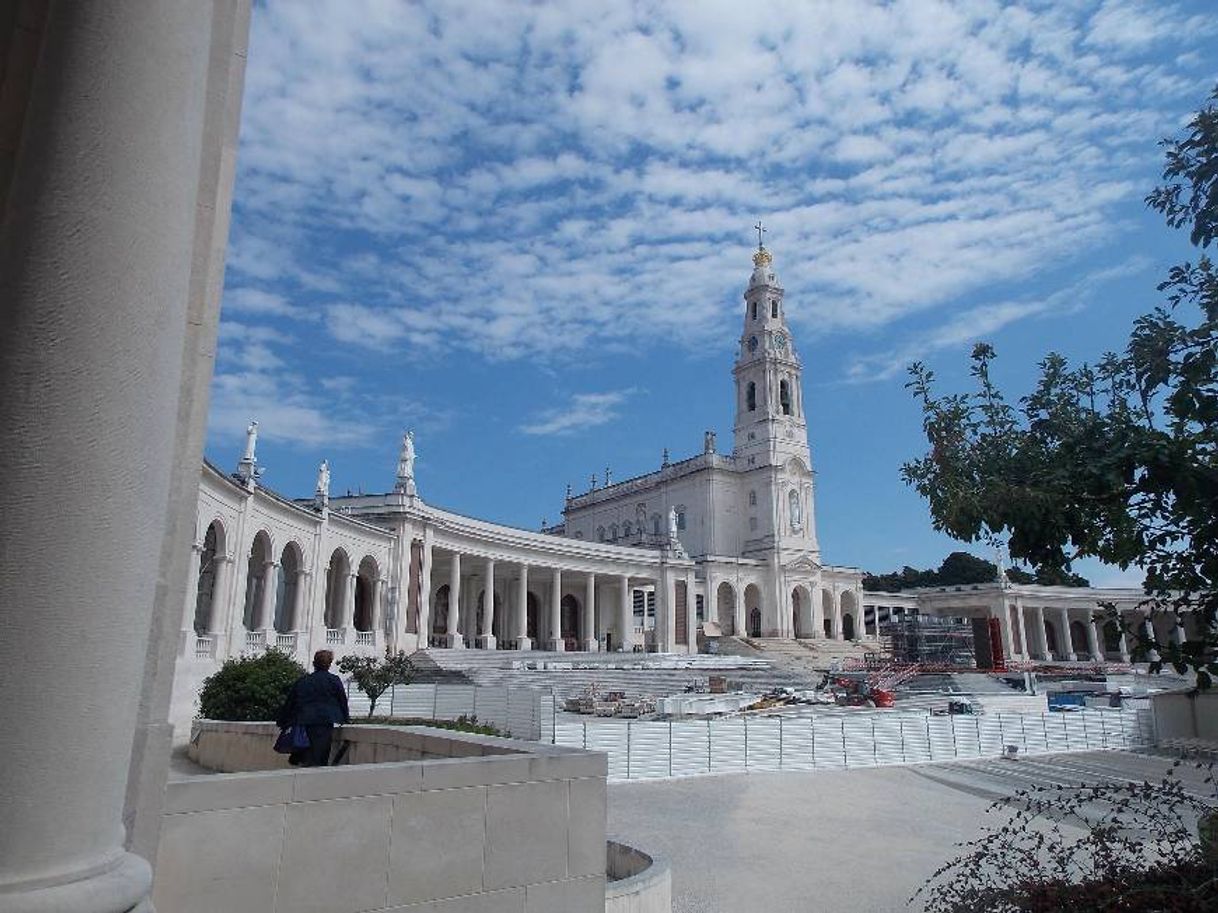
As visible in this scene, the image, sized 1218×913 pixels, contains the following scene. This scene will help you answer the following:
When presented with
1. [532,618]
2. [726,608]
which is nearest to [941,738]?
[532,618]

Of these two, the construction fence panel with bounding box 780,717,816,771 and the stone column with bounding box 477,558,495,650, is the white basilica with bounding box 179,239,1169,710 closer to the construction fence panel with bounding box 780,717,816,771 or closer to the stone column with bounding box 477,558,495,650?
the stone column with bounding box 477,558,495,650

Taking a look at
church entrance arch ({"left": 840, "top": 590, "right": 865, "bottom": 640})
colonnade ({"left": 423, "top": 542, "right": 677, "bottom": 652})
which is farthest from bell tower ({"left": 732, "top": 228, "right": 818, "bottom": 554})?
colonnade ({"left": 423, "top": 542, "right": 677, "bottom": 652})

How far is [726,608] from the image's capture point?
2926 inches

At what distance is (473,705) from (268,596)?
10.0 meters

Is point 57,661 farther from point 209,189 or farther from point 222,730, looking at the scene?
point 222,730

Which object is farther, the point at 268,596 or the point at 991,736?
the point at 268,596

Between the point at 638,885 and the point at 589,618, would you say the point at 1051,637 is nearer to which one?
the point at 589,618

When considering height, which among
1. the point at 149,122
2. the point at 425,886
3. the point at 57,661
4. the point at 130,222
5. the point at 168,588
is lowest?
the point at 425,886

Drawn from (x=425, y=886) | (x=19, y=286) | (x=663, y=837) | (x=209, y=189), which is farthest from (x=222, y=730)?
(x=19, y=286)

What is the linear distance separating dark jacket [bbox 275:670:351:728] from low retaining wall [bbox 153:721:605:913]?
5.74 feet

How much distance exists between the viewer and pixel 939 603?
87000mm

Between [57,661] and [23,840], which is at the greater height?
[57,661]

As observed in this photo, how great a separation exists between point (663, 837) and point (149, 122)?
11977 mm

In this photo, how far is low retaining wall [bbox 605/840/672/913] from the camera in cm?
737
